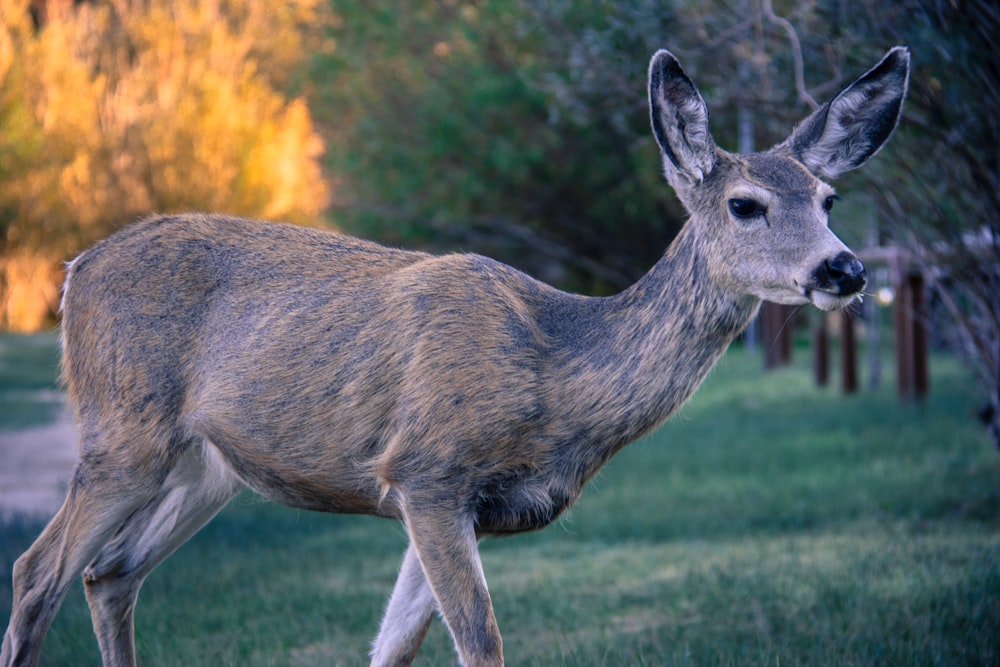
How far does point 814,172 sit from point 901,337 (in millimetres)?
9291

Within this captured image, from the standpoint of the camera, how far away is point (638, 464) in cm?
1219

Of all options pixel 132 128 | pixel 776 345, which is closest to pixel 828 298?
pixel 776 345

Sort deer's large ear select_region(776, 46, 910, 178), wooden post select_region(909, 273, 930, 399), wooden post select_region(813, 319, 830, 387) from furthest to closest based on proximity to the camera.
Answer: wooden post select_region(813, 319, 830, 387)
wooden post select_region(909, 273, 930, 399)
deer's large ear select_region(776, 46, 910, 178)

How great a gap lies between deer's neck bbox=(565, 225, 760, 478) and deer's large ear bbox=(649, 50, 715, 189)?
253 millimetres

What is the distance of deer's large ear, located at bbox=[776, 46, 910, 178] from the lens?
4961 mm

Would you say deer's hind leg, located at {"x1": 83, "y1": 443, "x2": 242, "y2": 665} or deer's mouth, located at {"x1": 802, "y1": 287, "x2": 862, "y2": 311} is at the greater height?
deer's mouth, located at {"x1": 802, "y1": 287, "x2": 862, "y2": 311}

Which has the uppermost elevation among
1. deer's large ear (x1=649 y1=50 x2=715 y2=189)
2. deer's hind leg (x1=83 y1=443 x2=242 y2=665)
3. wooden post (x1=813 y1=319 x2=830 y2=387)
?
deer's large ear (x1=649 y1=50 x2=715 y2=189)

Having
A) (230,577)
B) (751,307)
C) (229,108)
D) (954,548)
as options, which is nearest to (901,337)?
(954,548)

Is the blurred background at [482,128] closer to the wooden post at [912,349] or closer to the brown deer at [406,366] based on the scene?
the wooden post at [912,349]

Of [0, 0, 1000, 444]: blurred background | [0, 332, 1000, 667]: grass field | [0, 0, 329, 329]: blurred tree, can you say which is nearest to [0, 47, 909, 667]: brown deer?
[0, 332, 1000, 667]: grass field

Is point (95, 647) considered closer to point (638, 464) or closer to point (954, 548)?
point (954, 548)

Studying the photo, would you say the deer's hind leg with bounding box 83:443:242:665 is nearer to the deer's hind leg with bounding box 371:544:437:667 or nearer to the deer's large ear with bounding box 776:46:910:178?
the deer's hind leg with bounding box 371:544:437:667

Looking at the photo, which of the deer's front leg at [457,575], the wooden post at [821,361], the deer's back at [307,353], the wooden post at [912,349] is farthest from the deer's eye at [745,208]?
the wooden post at [821,361]

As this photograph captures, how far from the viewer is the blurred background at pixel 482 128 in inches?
316
